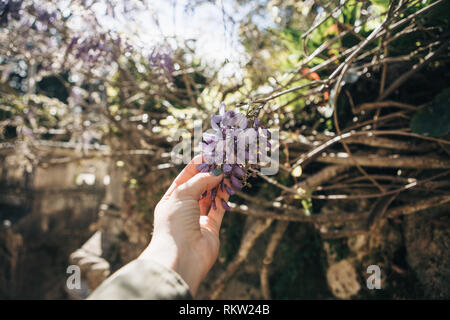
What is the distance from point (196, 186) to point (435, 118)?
1.41 metres

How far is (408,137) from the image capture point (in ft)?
5.86

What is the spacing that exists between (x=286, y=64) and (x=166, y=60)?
3.43 ft

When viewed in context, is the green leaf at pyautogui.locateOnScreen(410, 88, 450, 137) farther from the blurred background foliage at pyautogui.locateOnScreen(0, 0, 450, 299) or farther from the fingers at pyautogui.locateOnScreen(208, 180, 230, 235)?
the fingers at pyautogui.locateOnScreen(208, 180, 230, 235)

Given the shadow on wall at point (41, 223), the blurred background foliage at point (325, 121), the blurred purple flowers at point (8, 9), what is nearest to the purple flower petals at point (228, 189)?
the blurred background foliage at point (325, 121)

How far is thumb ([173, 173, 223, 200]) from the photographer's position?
0.89 metres

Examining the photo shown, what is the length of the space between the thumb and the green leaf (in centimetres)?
125

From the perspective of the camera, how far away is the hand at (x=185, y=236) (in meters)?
0.80

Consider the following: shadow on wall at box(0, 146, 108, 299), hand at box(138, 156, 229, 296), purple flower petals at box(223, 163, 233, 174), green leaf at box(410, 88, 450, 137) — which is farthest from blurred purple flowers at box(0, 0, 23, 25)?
shadow on wall at box(0, 146, 108, 299)

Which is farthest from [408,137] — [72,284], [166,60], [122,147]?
[72,284]

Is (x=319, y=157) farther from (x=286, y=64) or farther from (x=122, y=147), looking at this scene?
(x=122, y=147)

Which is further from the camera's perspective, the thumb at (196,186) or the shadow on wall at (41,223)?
the shadow on wall at (41,223)

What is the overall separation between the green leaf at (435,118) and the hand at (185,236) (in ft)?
4.10

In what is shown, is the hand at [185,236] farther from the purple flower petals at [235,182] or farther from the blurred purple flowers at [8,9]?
the blurred purple flowers at [8,9]

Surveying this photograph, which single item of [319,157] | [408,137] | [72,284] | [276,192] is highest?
[408,137]
